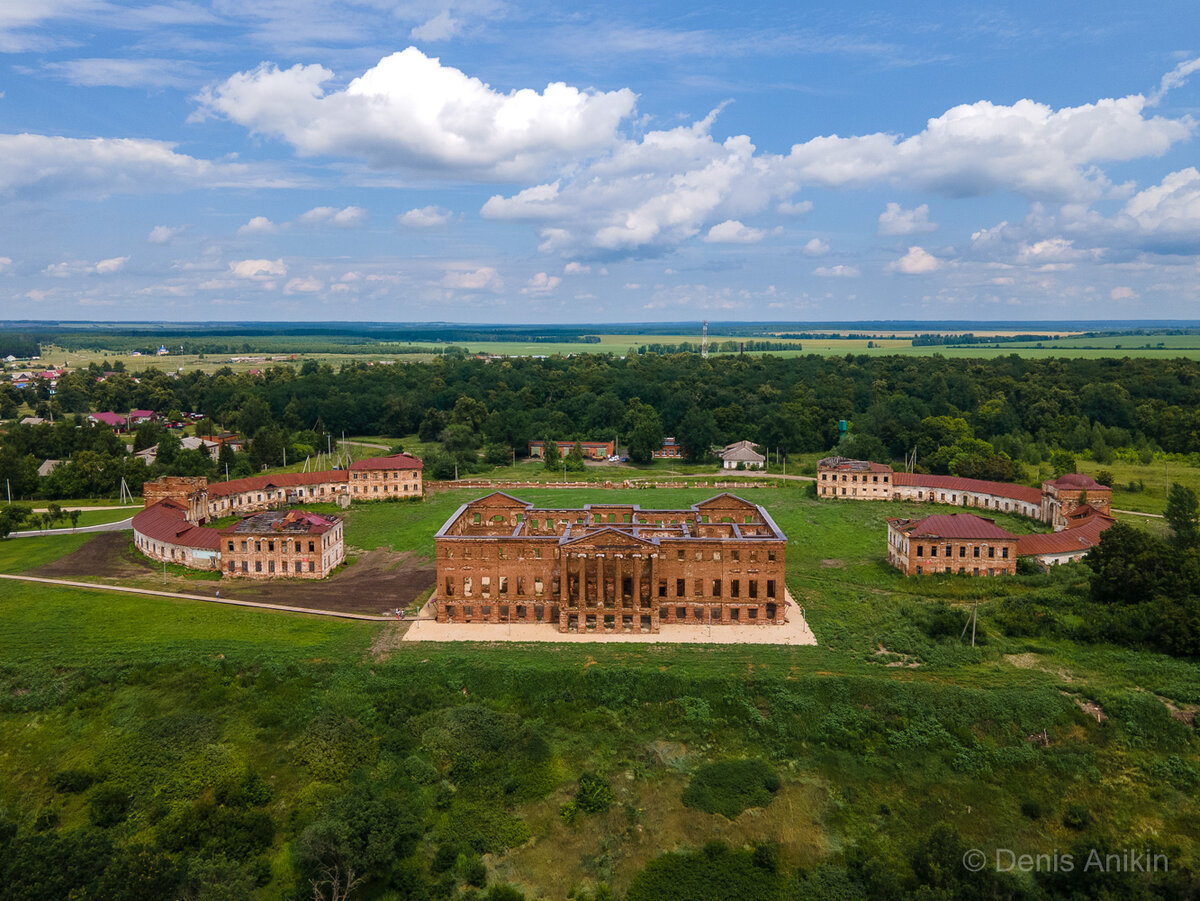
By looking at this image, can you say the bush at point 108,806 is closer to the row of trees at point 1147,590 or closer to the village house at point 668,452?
the row of trees at point 1147,590

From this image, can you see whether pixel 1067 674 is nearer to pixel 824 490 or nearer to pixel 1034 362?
pixel 824 490

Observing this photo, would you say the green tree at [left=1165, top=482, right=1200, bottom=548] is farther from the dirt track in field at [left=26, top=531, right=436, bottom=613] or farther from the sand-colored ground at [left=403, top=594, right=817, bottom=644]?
the dirt track in field at [left=26, top=531, right=436, bottom=613]

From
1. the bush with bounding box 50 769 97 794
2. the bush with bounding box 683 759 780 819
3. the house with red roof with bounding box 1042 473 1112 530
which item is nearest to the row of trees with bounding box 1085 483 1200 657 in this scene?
the house with red roof with bounding box 1042 473 1112 530

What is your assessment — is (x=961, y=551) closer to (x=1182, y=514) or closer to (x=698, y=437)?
(x=1182, y=514)

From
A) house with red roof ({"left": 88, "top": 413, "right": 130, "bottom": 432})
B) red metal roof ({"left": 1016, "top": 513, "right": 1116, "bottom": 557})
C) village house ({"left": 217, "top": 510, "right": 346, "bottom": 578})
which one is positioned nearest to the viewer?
village house ({"left": 217, "top": 510, "right": 346, "bottom": 578})

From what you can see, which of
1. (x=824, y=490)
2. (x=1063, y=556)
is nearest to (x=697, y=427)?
(x=824, y=490)

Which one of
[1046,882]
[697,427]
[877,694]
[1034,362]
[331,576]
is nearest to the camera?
[1046,882]

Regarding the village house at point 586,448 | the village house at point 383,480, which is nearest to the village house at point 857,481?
the village house at point 586,448
